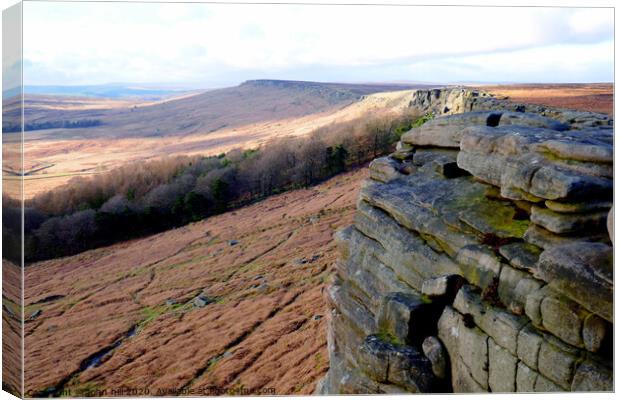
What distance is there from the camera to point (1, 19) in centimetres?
1275

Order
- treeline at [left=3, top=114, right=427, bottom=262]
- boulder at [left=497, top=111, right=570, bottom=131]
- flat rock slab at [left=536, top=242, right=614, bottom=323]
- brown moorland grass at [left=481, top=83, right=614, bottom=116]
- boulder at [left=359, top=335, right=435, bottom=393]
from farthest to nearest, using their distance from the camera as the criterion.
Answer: treeline at [left=3, top=114, right=427, bottom=262]
brown moorland grass at [left=481, top=83, right=614, bottom=116]
boulder at [left=497, top=111, right=570, bottom=131]
boulder at [left=359, top=335, right=435, bottom=393]
flat rock slab at [left=536, top=242, right=614, bottom=323]

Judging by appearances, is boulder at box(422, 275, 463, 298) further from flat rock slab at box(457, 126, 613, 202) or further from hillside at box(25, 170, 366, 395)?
hillside at box(25, 170, 366, 395)

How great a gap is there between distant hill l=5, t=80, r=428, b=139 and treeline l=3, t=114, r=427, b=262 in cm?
260

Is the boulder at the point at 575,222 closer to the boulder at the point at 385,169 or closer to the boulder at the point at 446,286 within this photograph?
the boulder at the point at 446,286

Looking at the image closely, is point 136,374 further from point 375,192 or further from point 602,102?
point 602,102

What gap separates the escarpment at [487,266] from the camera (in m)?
9.71

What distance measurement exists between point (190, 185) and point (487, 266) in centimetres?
3253

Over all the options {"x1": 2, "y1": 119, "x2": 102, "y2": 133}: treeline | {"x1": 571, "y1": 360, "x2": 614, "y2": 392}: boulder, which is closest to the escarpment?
{"x1": 571, "y1": 360, "x2": 614, "y2": 392}: boulder

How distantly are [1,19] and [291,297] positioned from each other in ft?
46.4

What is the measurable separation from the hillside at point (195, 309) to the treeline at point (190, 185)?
2.34m

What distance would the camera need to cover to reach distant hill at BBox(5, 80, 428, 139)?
32.3 meters

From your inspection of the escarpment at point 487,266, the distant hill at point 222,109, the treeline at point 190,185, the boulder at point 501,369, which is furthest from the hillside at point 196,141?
the boulder at point 501,369

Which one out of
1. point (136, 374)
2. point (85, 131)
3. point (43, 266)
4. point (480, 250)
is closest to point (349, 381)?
point (480, 250)

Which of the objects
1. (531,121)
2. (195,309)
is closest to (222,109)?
(195,309)
